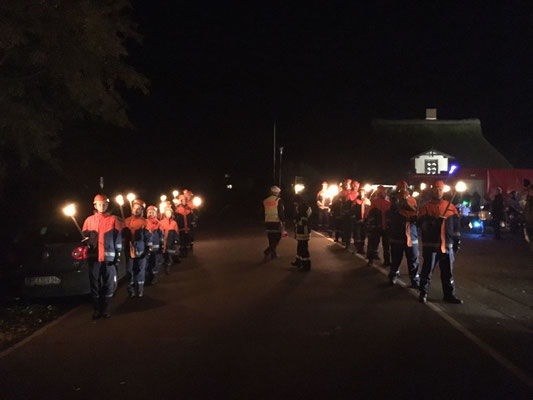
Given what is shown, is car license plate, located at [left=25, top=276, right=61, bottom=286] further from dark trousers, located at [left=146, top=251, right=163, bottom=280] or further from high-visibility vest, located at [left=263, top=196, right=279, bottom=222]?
high-visibility vest, located at [left=263, top=196, right=279, bottom=222]

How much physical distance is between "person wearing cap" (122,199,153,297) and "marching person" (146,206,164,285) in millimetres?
543

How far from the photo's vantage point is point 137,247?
9883 millimetres

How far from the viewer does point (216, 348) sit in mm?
6789

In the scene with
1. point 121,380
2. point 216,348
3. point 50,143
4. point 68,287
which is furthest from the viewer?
point 50,143

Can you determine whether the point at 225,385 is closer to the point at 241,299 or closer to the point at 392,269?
the point at 241,299

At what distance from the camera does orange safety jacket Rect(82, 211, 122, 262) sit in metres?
8.50

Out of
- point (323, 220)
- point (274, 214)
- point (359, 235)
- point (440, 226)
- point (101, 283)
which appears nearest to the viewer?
point (101, 283)

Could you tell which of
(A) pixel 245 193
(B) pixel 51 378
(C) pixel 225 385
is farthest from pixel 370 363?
(A) pixel 245 193

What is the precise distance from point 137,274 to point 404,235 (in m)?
4.82

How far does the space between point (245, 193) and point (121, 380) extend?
63822mm

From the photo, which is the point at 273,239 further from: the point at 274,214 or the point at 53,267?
the point at 53,267

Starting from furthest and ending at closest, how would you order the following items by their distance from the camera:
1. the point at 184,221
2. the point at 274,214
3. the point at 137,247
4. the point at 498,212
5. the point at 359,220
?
the point at 498,212 → the point at 359,220 → the point at 184,221 → the point at 274,214 → the point at 137,247

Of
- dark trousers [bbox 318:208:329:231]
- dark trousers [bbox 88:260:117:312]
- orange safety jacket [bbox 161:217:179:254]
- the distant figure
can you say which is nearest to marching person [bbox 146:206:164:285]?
orange safety jacket [bbox 161:217:179:254]

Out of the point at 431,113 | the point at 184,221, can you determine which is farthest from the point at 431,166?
the point at 184,221
